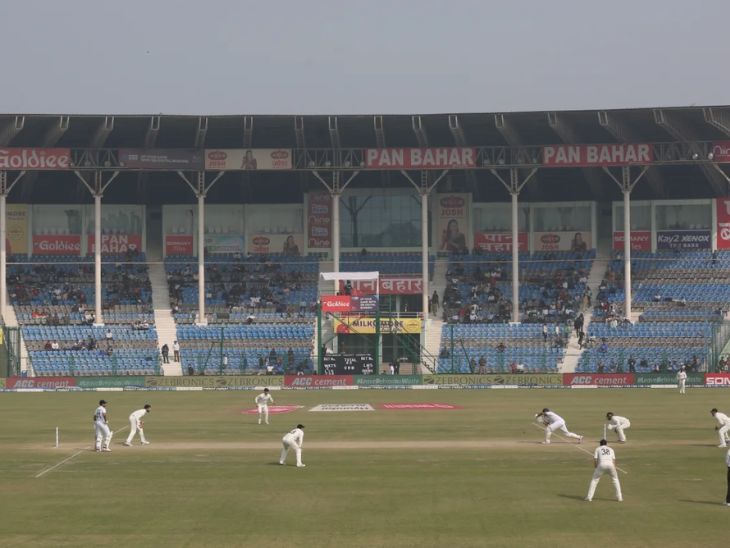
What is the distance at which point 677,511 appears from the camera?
81.0ft

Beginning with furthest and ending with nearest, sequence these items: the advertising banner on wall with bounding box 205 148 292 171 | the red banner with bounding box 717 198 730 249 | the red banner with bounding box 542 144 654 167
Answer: the red banner with bounding box 717 198 730 249, the advertising banner on wall with bounding box 205 148 292 171, the red banner with bounding box 542 144 654 167

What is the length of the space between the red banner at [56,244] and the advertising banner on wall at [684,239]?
48569mm

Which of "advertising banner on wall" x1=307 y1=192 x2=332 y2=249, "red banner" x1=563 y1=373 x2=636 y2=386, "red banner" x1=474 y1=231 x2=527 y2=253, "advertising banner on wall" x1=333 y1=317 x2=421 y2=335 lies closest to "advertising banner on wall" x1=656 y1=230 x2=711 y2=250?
"red banner" x1=474 y1=231 x2=527 y2=253

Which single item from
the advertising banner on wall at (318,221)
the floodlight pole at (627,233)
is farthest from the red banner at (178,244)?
the floodlight pole at (627,233)

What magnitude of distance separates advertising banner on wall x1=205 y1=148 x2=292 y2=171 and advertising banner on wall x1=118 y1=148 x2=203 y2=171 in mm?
960

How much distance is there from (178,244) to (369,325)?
21.9 m

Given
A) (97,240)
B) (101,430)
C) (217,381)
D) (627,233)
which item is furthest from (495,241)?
(101,430)

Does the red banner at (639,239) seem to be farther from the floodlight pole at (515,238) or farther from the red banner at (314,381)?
the red banner at (314,381)

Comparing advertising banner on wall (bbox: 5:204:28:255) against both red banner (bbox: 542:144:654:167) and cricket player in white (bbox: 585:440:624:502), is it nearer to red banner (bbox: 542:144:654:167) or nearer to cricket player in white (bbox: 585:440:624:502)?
red banner (bbox: 542:144:654:167)

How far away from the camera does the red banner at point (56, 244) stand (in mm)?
90625

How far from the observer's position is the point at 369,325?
7875 centimetres

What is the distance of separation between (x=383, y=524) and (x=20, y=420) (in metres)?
28.6

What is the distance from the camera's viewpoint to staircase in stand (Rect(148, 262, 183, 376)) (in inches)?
3002

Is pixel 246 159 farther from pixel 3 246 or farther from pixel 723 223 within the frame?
pixel 723 223
